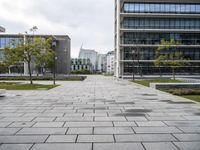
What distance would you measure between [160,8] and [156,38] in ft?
23.7

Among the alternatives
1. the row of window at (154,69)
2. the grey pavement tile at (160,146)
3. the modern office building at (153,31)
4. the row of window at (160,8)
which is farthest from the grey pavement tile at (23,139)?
the row of window at (160,8)

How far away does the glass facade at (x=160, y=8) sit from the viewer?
5450cm

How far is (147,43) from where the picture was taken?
55656mm

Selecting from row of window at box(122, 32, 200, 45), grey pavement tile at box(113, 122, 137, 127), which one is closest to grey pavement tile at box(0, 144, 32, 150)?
grey pavement tile at box(113, 122, 137, 127)

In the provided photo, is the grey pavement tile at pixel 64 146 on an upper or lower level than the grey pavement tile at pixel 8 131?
upper

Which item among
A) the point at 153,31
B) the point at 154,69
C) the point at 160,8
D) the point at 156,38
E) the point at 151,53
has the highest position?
the point at 160,8

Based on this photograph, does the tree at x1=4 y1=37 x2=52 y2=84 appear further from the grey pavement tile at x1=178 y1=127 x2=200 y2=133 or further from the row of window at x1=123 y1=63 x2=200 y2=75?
the row of window at x1=123 y1=63 x2=200 y2=75

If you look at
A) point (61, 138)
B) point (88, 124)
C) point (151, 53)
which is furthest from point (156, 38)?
point (61, 138)

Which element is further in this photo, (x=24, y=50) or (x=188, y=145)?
(x=24, y=50)

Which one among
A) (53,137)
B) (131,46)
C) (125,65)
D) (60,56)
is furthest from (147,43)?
(53,137)

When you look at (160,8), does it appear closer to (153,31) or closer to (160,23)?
(160,23)

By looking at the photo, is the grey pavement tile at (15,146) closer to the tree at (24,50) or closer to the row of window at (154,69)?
the tree at (24,50)

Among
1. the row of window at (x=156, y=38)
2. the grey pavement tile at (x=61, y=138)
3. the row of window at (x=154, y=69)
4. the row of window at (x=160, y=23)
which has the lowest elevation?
the grey pavement tile at (x=61, y=138)

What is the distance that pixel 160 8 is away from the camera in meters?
55.0
